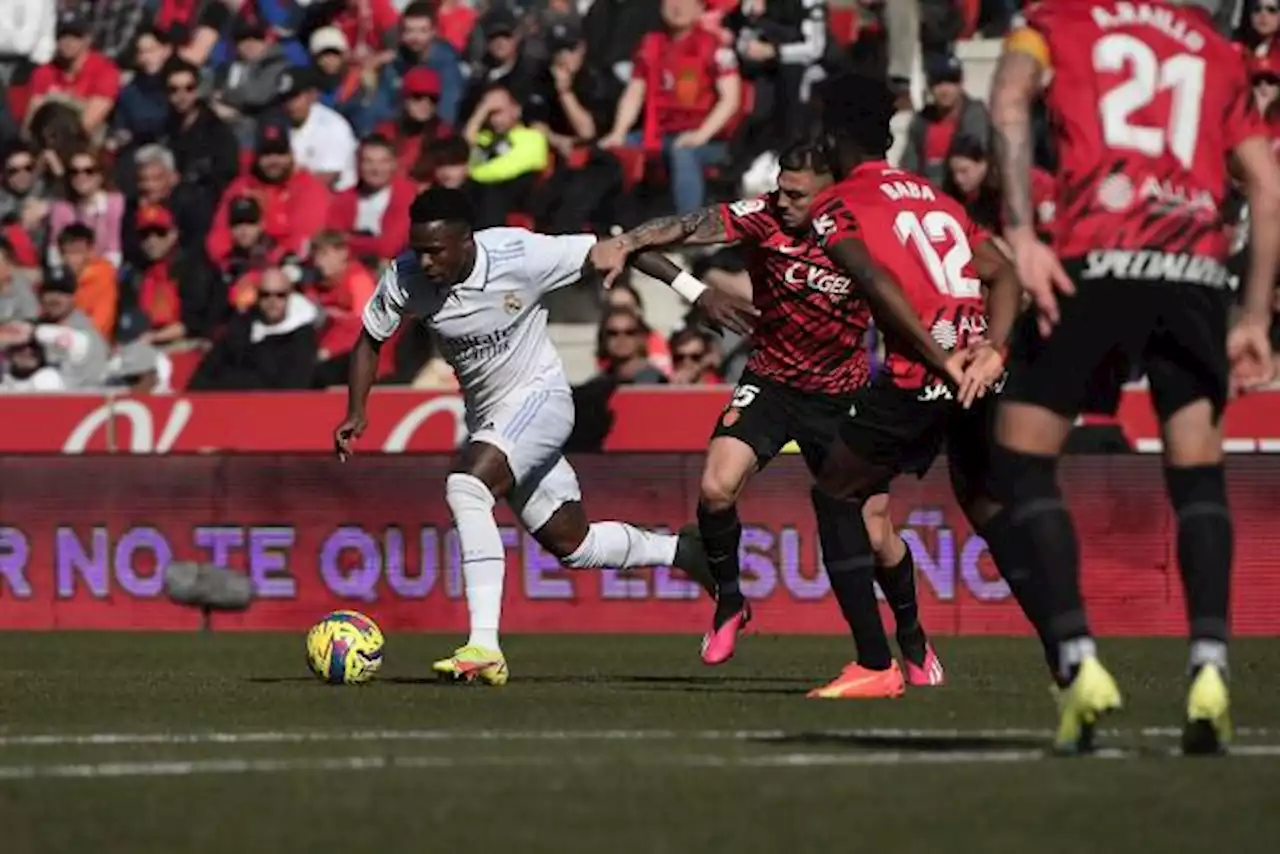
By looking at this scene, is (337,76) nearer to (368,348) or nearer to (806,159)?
(368,348)

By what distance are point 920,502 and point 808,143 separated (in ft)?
17.1

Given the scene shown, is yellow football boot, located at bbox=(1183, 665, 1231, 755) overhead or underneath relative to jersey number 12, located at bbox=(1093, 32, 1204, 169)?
underneath

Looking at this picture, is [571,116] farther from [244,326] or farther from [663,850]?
[663,850]

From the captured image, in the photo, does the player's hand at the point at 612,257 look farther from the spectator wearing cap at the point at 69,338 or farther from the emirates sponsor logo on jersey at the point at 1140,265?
the spectator wearing cap at the point at 69,338

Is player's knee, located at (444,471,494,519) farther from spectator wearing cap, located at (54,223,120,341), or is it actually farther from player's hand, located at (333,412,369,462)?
spectator wearing cap, located at (54,223,120,341)

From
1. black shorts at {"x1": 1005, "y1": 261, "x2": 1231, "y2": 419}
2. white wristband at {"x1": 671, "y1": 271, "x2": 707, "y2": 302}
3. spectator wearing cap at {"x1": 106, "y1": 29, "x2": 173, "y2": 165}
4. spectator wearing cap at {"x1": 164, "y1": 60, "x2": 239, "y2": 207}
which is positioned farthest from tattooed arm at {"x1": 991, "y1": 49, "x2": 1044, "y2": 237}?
spectator wearing cap at {"x1": 106, "y1": 29, "x2": 173, "y2": 165}

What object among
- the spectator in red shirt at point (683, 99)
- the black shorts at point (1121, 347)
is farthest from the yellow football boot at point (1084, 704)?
the spectator in red shirt at point (683, 99)

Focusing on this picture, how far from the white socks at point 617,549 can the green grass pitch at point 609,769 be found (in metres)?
0.83

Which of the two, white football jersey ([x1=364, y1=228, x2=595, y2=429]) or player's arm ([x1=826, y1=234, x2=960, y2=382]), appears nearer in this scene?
player's arm ([x1=826, y1=234, x2=960, y2=382])

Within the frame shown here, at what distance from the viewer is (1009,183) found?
8500 millimetres

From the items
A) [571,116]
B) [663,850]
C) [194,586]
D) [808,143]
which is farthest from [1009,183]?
[571,116]

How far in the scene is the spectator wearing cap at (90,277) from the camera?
2309cm

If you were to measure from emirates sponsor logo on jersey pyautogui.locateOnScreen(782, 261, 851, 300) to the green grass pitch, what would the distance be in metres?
1.66

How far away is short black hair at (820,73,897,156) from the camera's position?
11.6m
